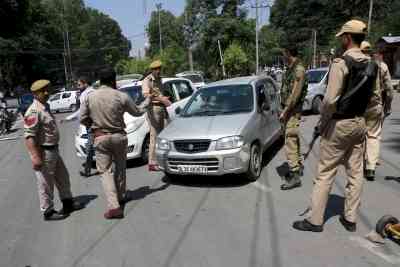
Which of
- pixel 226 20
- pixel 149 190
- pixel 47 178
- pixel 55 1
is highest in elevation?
pixel 55 1

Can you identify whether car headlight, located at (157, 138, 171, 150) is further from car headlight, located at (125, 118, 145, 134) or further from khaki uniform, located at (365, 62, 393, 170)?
khaki uniform, located at (365, 62, 393, 170)

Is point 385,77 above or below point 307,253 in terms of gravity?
above

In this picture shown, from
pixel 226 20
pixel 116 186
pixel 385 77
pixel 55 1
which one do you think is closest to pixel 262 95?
pixel 385 77

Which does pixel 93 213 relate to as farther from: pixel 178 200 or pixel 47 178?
pixel 178 200

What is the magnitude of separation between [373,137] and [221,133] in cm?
238

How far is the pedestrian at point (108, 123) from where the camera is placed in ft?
17.5

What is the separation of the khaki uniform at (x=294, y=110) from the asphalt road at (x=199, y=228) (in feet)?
1.66

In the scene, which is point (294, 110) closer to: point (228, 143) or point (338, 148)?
point (228, 143)

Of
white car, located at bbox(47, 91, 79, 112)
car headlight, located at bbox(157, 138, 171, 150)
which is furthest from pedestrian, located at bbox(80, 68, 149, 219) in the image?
white car, located at bbox(47, 91, 79, 112)

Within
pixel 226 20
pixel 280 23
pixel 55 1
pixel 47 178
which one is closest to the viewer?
pixel 47 178

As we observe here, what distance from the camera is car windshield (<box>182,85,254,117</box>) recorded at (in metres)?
7.27

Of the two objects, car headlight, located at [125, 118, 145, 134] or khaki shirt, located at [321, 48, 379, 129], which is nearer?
khaki shirt, located at [321, 48, 379, 129]

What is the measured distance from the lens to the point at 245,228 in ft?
15.8

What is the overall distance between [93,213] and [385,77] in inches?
190
